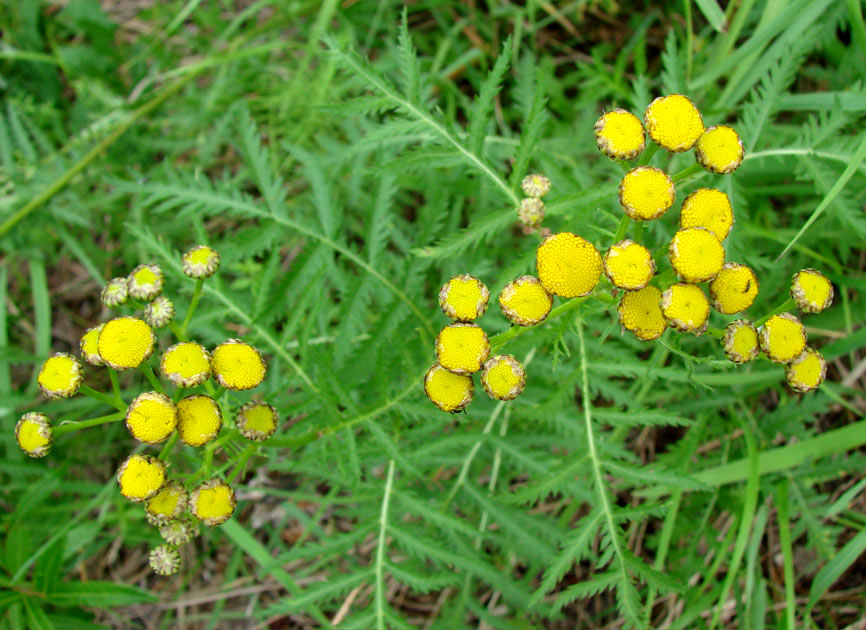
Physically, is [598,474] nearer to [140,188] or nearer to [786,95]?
[786,95]

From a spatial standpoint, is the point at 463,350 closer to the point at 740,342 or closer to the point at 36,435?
the point at 740,342

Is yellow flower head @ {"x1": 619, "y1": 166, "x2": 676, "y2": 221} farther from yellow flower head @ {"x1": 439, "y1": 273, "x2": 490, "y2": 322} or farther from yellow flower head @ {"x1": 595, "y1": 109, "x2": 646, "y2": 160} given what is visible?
yellow flower head @ {"x1": 439, "y1": 273, "x2": 490, "y2": 322}

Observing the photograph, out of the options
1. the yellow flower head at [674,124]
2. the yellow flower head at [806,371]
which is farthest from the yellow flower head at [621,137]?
the yellow flower head at [806,371]

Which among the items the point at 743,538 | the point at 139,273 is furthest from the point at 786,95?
the point at 139,273

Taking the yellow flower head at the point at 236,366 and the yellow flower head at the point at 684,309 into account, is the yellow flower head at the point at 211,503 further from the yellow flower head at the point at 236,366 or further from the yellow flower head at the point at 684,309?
the yellow flower head at the point at 684,309

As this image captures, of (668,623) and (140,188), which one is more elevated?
Answer: (140,188)

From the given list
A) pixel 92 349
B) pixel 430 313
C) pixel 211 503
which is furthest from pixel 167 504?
pixel 430 313

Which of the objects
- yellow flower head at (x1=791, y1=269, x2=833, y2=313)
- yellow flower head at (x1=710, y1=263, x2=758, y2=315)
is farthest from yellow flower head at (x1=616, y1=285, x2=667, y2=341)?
yellow flower head at (x1=791, y1=269, x2=833, y2=313)
